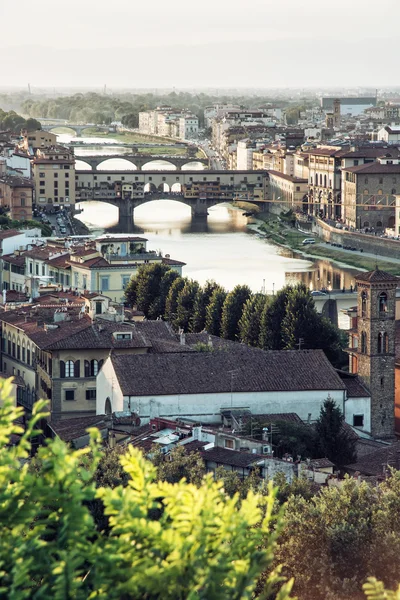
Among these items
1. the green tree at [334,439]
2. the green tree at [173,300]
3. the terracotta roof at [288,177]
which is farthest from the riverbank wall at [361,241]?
the green tree at [334,439]

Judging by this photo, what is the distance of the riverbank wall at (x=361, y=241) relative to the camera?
1299 inches

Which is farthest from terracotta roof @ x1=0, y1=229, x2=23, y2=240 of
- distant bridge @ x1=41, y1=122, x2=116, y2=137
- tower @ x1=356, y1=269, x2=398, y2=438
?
distant bridge @ x1=41, y1=122, x2=116, y2=137

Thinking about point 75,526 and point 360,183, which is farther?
point 360,183

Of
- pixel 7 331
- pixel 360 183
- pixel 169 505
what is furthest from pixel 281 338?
pixel 360 183

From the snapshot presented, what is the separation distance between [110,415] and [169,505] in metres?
8.47

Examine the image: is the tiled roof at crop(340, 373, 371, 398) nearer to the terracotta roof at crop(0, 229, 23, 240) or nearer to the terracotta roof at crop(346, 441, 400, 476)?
the terracotta roof at crop(346, 441, 400, 476)

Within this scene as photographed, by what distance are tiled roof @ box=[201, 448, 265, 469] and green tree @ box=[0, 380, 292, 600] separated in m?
6.26

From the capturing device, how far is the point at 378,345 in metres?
13.6

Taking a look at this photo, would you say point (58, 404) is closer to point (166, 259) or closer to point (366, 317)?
point (366, 317)

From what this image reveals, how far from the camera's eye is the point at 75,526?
382 cm

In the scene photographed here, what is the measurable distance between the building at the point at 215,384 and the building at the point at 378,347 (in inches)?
18.5

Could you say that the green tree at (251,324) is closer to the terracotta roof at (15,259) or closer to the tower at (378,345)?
the tower at (378,345)

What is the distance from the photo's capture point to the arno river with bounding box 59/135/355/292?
27.7 meters

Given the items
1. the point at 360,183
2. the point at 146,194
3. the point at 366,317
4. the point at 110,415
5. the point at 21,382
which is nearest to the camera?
the point at 110,415
